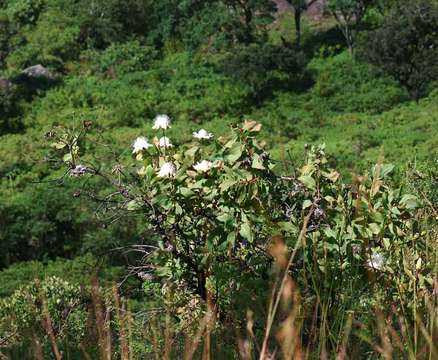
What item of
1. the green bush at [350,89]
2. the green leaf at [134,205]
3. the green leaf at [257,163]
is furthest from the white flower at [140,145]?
the green bush at [350,89]

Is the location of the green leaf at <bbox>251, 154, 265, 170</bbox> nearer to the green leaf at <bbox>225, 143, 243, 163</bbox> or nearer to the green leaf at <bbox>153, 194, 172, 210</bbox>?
the green leaf at <bbox>225, 143, 243, 163</bbox>

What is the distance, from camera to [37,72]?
28938 mm

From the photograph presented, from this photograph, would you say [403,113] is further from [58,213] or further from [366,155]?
[58,213]

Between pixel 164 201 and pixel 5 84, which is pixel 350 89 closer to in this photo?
pixel 5 84

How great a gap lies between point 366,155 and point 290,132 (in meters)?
4.20

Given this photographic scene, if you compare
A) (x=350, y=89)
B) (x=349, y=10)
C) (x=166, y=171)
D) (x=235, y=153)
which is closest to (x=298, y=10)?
(x=349, y=10)

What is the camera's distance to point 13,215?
15680 mm

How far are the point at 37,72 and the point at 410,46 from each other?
1297 cm

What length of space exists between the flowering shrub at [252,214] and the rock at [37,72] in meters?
25.7

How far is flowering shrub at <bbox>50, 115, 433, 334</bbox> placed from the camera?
11.1ft

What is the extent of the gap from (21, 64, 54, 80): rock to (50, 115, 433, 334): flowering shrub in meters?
25.7

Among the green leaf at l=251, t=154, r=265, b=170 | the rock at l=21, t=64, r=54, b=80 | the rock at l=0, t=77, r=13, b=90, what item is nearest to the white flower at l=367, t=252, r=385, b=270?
the green leaf at l=251, t=154, r=265, b=170

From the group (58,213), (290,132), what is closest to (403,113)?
(290,132)

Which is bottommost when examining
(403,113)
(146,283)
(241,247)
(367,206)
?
(403,113)
